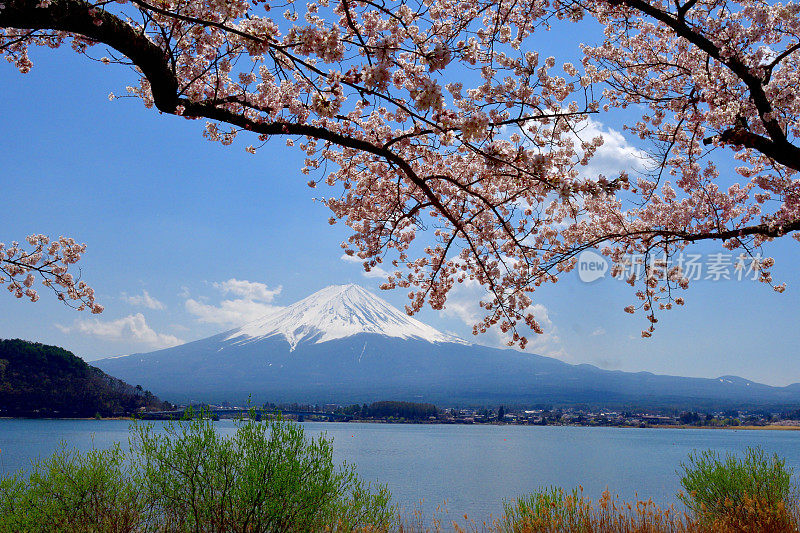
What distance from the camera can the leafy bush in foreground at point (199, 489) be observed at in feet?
16.1

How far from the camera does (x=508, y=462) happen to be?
39250 millimetres

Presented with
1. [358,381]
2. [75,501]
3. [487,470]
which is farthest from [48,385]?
[358,381]

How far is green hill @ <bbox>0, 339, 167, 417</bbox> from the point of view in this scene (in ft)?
190

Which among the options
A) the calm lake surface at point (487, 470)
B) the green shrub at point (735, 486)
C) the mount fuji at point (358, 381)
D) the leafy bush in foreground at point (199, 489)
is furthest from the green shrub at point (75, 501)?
the mount fuji at point (358, 381)

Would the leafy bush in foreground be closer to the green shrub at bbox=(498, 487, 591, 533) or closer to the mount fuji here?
the green shrub at bbox=(498, 487, 591, 533)

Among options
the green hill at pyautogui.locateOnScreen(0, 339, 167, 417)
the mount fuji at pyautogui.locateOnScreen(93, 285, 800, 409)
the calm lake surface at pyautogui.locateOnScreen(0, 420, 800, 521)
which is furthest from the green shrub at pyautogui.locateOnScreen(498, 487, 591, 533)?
the mount fuji at pyautogui.locateOnScreen(93, 285, 800, 409)

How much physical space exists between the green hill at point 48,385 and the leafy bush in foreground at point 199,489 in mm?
64335

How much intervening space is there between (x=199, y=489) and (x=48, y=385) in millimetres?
66401

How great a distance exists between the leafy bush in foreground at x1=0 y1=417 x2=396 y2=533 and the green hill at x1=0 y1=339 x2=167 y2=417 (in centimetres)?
6434

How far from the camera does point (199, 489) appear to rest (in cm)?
496

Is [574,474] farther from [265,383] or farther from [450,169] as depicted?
[265,383]

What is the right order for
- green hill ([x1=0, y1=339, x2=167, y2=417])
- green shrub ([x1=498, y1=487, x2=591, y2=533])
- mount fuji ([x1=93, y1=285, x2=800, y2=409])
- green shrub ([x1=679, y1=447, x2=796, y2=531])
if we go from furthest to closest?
mount fuji ([x1=93, y1=285, x2=800, y2=409]) < green hill ([x1=0, y1=339, x2=167, y2=417]) < green shrub ([x1=679, y1=447, x2=796, y2=531]) < green shrub ([x1=498, y1=487, x2=591, y2=533])

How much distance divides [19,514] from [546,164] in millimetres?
6002

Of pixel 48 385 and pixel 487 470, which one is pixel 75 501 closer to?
pixel 487 470
